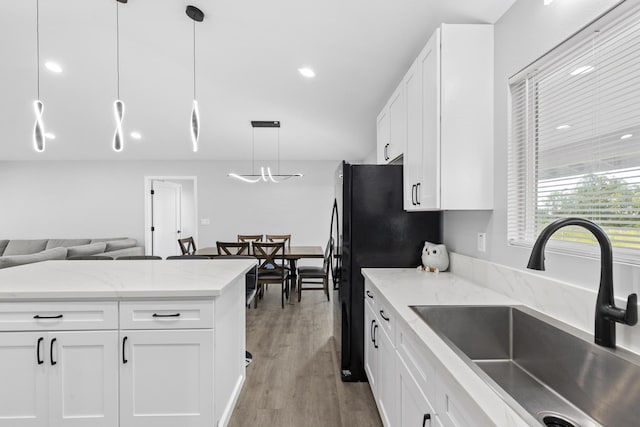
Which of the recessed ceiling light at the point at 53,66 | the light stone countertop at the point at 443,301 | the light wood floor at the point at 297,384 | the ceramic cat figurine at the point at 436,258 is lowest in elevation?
the light wood floor at the point at 297,384

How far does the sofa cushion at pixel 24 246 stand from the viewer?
589 cm

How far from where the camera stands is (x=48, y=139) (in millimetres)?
5059

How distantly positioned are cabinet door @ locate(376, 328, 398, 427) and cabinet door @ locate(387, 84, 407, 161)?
1309 mm

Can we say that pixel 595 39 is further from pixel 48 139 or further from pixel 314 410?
pixel 48 139

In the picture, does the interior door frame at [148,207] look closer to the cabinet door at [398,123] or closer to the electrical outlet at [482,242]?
the cabinet door at [398,123]

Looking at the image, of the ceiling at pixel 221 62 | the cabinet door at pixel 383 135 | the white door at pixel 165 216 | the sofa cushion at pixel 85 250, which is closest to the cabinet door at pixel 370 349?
the cabinet door at pixel 383 135

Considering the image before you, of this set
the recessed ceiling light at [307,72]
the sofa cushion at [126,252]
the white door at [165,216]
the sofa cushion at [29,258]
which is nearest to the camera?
the recessed ceiling light at [307,72]

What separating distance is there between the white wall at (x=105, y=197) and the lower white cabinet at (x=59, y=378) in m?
4.81

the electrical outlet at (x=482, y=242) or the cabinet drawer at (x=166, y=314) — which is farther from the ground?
the electrical outlet at (x=482, y=242)

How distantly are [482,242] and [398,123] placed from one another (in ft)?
3.51

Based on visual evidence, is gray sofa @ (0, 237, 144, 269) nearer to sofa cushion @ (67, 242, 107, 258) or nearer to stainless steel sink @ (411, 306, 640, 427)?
sofa cushion @ (67, 242, 107, 258)

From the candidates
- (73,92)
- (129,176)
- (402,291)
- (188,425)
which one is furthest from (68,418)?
(129,176)

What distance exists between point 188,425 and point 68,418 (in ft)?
1.97

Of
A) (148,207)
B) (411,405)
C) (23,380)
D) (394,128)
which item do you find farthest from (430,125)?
(148,207)
